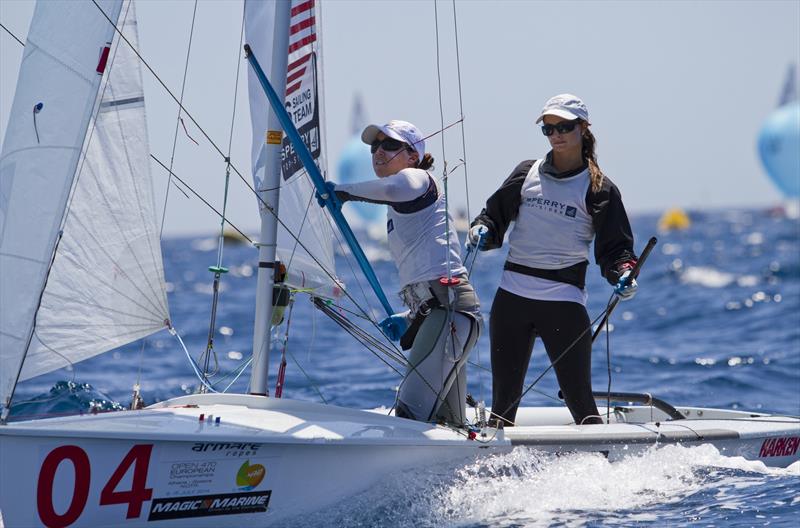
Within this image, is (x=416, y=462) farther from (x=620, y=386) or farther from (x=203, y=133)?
(x=620, y=386)

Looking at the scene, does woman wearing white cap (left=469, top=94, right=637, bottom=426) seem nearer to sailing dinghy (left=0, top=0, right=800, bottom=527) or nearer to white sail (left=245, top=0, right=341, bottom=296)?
sailing dinghy (left=0, top=0, right=800, bottom=527)

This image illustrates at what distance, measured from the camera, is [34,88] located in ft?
13.1

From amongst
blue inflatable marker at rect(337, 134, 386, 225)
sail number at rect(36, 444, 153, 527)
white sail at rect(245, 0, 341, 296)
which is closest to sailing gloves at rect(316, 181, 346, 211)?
white sail at rect(245, 0, 341, 296)

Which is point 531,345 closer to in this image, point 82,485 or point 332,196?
point 332,196

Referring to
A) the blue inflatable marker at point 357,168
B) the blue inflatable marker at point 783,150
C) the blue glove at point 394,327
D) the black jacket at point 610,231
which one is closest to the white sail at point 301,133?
the blue glove at point 394,327

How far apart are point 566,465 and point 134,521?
1694 millimetres

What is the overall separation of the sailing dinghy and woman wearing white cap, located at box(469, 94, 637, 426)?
34 centimetres

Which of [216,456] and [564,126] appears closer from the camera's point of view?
[216,456]

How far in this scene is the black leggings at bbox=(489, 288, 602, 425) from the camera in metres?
4.53

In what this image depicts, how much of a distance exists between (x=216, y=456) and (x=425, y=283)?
1.09 meters

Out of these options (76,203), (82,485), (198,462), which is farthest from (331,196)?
(82,485)

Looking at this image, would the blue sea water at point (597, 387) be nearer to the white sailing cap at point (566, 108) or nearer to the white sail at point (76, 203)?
the white sail at point (76, 203)

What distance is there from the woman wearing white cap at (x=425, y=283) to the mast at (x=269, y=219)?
396 millimetres

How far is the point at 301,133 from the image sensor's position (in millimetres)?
4539
